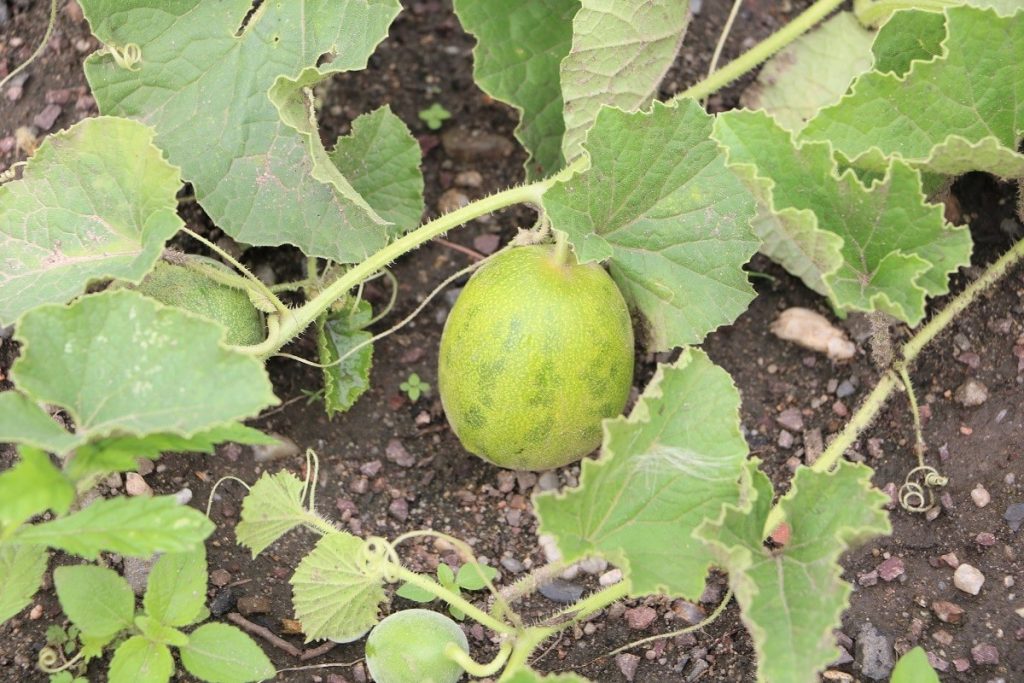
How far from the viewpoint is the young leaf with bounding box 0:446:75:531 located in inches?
74.0

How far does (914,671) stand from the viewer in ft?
7.17

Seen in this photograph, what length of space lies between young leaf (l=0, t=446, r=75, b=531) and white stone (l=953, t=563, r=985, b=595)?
204 cm

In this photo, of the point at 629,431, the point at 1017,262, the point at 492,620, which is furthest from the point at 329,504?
the point at 1017,262

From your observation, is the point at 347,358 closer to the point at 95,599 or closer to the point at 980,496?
the point at 95,599

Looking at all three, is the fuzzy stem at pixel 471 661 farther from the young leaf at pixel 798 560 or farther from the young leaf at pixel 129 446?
the young leaf at pixel 129 446

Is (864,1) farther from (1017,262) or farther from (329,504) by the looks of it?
(329,504)

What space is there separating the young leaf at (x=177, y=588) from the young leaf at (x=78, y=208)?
63 cm

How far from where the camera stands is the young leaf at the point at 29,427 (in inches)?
75.5

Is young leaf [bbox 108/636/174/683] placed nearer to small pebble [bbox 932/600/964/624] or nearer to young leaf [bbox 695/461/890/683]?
young leaf [bbox 695/461/890/683]

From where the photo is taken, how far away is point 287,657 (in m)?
2.65

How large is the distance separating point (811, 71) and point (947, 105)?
32.3 inches

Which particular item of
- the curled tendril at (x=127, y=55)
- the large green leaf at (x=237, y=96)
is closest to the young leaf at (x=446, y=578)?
the large green leaf at (x=237, y=96)

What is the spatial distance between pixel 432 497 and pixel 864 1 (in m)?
1.96

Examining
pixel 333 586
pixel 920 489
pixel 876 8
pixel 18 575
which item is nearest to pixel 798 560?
pixel 920 489
